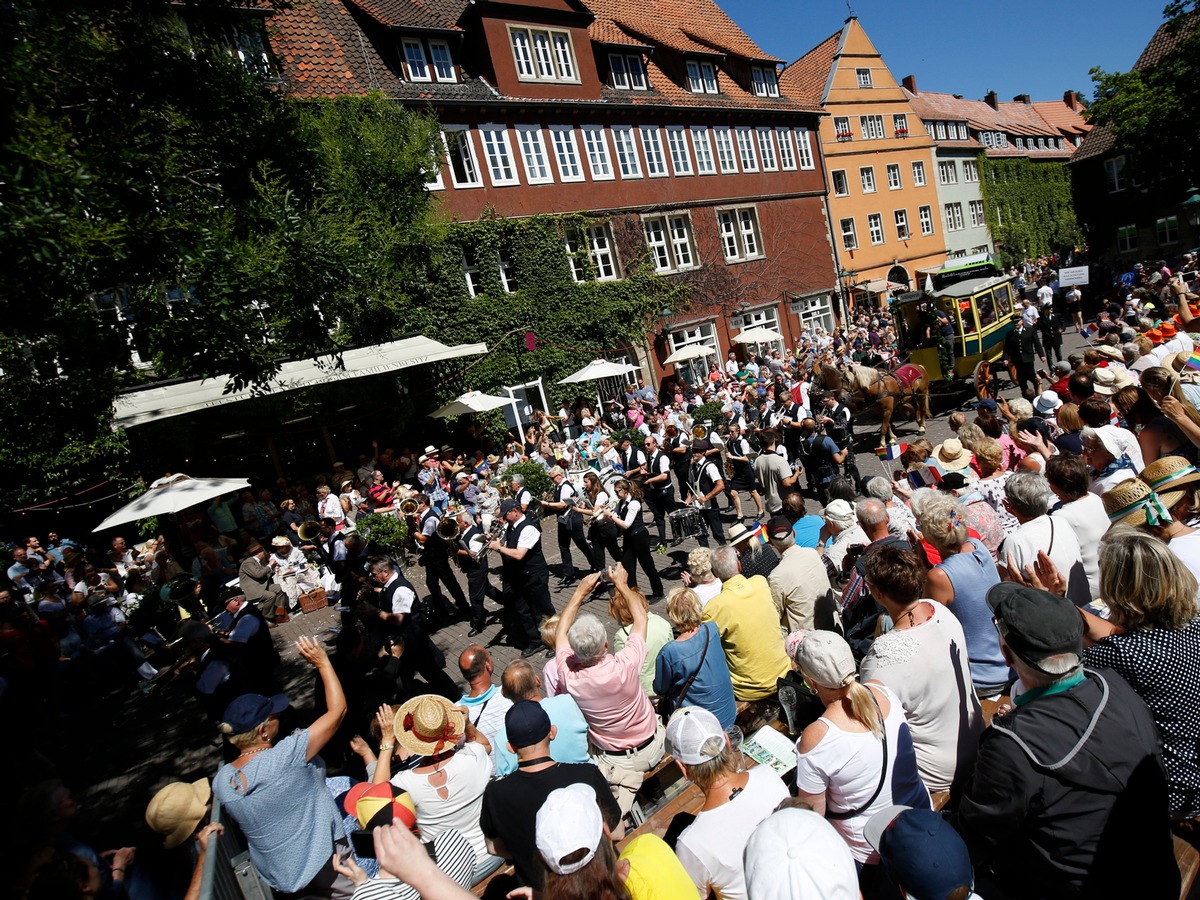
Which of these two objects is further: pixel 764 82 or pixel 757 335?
pixel 764 82

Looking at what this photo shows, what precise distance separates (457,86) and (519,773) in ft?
70.7

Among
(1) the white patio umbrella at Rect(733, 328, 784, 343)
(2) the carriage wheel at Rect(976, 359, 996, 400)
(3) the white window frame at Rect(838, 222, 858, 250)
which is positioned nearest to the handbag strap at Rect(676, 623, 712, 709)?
(2) the carriage wheel at Rect(976, 359, 996, 400)

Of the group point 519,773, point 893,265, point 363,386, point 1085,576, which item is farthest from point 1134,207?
point 519,773

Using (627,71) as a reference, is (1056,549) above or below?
below

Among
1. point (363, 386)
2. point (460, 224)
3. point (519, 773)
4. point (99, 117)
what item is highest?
point (460, 224)

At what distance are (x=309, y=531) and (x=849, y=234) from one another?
3090 centimetres

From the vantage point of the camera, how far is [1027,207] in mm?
46625

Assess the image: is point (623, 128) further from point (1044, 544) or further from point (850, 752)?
point (850, 752)

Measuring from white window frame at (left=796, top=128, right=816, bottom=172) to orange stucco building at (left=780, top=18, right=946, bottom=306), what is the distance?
5.98 ft

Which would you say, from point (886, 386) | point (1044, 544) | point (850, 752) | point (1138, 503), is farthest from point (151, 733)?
point (886, 386)

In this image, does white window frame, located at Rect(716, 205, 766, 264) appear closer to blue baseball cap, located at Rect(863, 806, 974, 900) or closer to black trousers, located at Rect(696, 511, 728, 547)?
black trousers, located at Rect(696, 511, 728, 547)

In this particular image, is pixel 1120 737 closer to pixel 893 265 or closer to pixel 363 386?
pixel 363 386

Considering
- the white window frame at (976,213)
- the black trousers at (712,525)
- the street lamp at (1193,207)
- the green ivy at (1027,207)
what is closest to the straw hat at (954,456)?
the black trousers at (712,525)

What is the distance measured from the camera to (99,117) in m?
5.81
